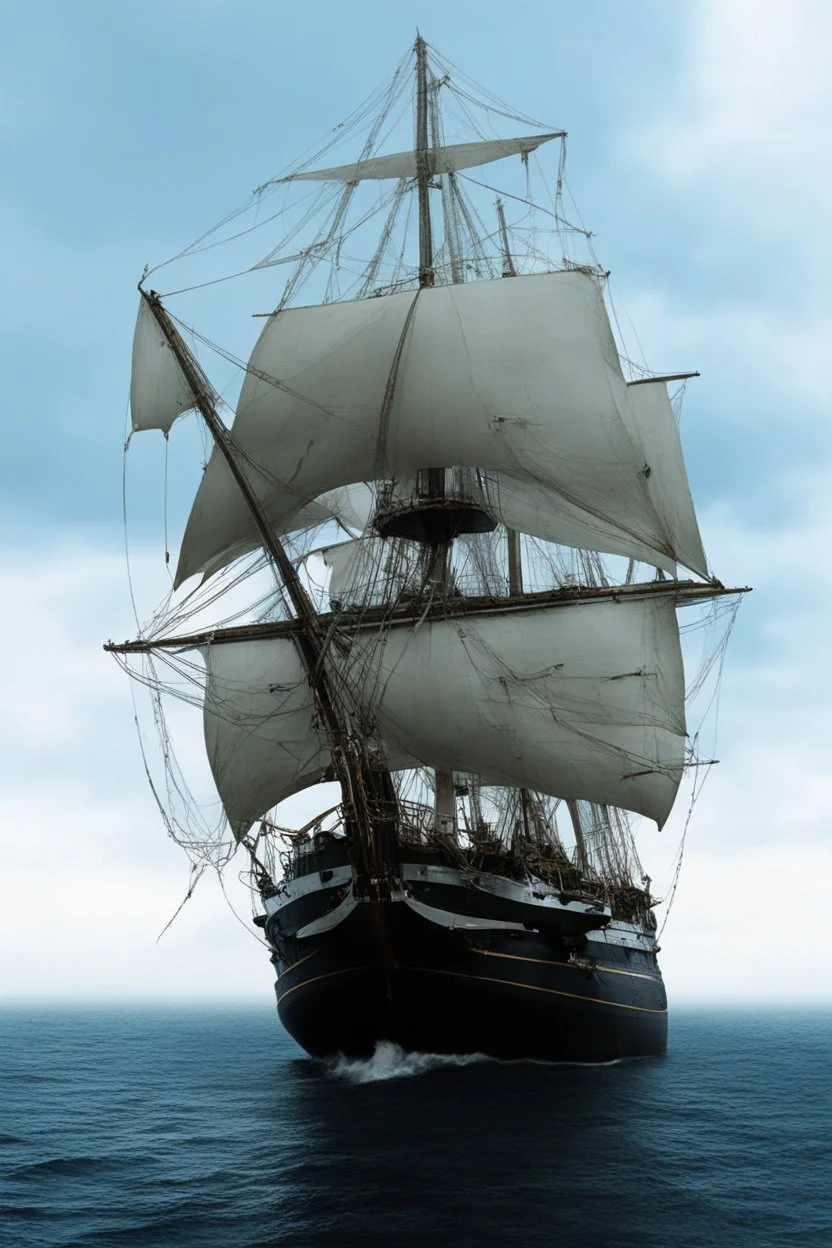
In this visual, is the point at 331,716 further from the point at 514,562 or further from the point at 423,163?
the point at 423,163

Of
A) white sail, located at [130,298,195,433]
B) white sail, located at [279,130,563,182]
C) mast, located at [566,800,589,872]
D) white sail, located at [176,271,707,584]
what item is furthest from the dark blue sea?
white sail, located at [279,130,563,182]

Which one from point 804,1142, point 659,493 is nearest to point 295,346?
point 659,493

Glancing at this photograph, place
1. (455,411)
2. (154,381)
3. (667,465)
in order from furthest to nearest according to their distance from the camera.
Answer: (667,465), (455,411), (154,381)

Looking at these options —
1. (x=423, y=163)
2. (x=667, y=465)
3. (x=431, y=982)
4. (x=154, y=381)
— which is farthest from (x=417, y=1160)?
(x=423, y=163)

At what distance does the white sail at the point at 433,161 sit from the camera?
1458 inches

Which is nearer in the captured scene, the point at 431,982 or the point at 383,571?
the point at 431,982

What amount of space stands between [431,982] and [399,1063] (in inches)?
87.5

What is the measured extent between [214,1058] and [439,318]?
1093 inches

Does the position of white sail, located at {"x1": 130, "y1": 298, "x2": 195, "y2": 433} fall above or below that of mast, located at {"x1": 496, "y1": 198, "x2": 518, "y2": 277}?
below

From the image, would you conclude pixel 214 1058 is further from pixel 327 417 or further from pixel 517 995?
pixel 327 417

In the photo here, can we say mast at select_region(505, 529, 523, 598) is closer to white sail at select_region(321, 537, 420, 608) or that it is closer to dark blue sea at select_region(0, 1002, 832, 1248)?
white sail at select_region(321, 537, 420, 608)

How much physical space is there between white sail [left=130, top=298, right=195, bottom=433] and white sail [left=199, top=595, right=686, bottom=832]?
700 cm

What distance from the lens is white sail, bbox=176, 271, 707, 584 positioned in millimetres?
30781

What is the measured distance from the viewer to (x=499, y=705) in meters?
30.2
